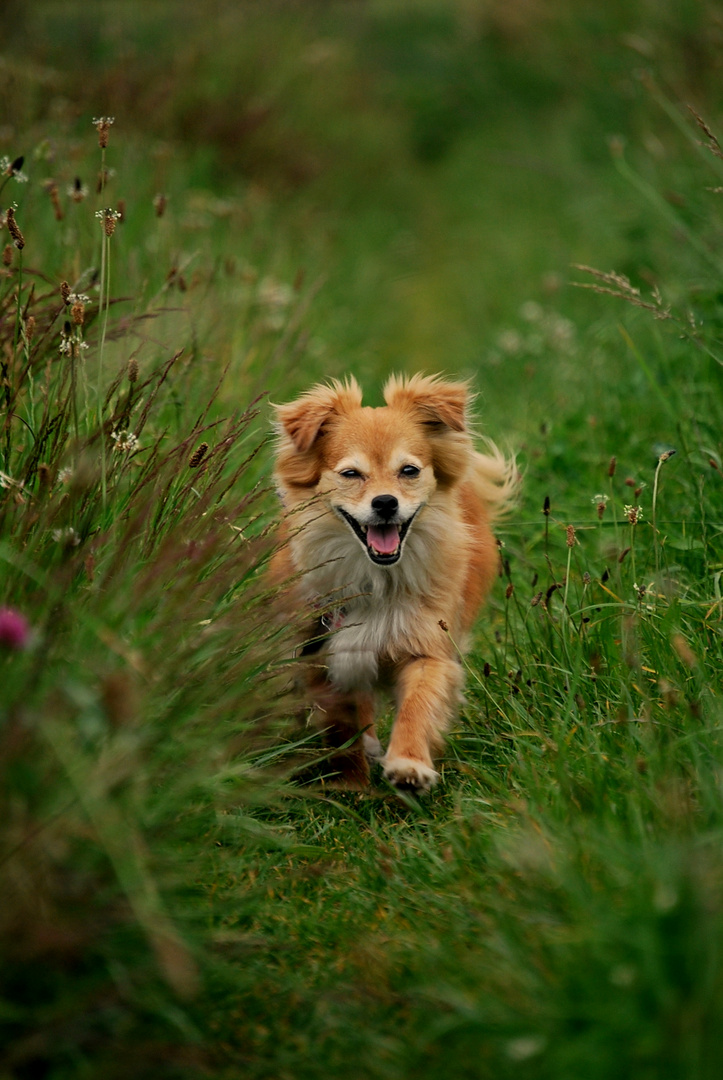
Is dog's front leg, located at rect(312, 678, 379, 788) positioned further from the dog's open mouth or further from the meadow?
the dog's open mouth

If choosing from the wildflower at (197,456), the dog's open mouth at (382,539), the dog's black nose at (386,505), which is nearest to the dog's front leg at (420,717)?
the dog's open mouth at (382,539)

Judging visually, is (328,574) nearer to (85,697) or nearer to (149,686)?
(149,686)

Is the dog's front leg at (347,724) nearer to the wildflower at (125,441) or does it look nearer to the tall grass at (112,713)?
the tall grass at (112,713)

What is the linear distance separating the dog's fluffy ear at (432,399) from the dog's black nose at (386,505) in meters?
0.42

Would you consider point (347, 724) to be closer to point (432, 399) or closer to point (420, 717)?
point (420, 717)

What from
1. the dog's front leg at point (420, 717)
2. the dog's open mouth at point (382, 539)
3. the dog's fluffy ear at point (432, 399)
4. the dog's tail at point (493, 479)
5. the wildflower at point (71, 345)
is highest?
the wildflower at point (71, 345)

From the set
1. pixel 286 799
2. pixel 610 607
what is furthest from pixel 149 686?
pixel 610 607

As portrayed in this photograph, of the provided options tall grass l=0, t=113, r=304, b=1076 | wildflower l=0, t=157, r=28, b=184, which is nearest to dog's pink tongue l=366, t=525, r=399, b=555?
tall grass l=0, t=113, r=304, b=1076

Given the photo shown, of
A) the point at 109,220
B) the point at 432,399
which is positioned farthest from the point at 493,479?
the point at 109,220

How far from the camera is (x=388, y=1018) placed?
2.22 meters

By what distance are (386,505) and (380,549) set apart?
0.45ft

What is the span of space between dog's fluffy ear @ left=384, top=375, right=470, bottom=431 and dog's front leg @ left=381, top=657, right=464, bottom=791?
0.81 meters

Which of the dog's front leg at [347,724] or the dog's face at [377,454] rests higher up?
the dog's face at [377,454]

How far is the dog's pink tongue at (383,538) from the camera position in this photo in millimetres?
3553
